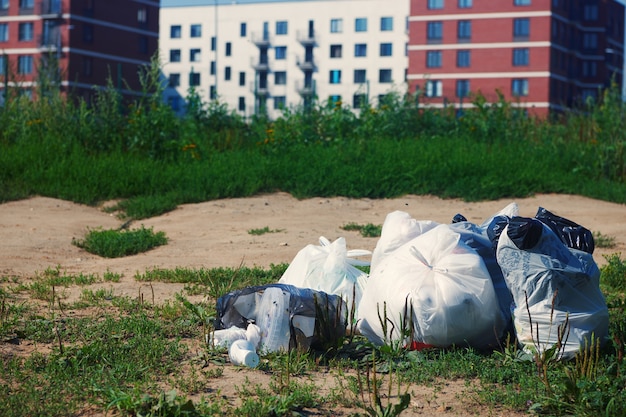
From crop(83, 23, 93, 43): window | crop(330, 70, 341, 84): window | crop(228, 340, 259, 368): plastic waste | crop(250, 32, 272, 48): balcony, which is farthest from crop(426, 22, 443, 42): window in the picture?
crop(228, 340, 259, 368): plastic waste

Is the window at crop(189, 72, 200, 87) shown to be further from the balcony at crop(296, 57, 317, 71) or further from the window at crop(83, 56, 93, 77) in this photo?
the window at crop(83, 56, 93, 77)

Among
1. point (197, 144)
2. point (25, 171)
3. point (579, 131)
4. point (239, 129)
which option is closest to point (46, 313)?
point (25, 171)

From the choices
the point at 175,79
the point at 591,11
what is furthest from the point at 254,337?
the point at 175,79

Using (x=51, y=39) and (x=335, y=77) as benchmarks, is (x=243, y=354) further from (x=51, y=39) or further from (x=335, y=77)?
(x=335, y=77)

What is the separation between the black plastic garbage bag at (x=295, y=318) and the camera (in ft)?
14.1

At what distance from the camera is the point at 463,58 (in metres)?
57.2

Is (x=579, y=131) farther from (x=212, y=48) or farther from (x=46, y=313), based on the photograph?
(x=212, y=48)

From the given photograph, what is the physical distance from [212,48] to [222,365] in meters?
75.4

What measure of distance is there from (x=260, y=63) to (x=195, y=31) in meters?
7.15

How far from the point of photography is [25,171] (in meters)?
11.6

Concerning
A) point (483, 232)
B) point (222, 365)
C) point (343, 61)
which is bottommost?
point (222, 365)

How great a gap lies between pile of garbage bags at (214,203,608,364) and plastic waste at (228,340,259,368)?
0.07 meters

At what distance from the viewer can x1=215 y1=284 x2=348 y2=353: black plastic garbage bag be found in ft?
14.1

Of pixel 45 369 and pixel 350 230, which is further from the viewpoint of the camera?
pixel 350 230
